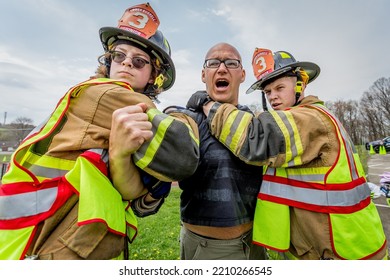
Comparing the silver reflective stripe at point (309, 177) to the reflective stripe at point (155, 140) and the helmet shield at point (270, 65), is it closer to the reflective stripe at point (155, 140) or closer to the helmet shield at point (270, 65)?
the reflective stripe at point (155, 140)

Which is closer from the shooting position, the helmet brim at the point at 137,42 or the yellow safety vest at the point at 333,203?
the yellow safety vest at the point at 333,203

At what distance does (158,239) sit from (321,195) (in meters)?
4.63

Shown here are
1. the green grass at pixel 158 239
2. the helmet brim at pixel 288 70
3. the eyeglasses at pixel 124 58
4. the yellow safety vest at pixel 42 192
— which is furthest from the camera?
the green grass at pixel 158 239

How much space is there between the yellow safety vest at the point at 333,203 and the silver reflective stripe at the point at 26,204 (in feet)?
4.97

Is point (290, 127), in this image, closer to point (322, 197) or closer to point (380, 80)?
point (322, 197)

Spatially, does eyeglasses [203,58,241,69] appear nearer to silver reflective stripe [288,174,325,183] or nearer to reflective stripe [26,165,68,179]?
silver reflective stripe [288,174,325,183]

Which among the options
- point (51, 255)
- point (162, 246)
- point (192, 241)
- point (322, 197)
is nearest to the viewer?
point (51, 255)

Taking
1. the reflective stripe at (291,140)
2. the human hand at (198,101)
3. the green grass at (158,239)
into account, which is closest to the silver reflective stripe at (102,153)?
the human hand at (198,101)

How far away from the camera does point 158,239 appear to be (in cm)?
542

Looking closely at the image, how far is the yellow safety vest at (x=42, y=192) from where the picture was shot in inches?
45.4

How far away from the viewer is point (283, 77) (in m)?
2.54

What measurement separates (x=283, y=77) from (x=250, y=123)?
3.74 ft

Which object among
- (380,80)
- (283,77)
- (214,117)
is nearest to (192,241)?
(214,117)

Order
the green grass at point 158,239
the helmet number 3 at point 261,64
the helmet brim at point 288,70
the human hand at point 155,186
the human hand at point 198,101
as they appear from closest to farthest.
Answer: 1. the human hand at point 155,186
2. the human hand at point 198,101
3. the helmet brim at point 288,70
4. the helmet number 3 at point 261,64
5. the green grass at point 158,239
